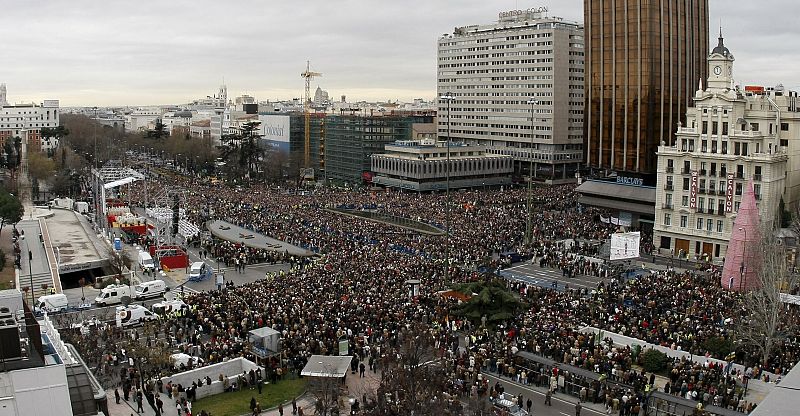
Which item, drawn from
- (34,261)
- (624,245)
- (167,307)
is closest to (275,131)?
(34,261)

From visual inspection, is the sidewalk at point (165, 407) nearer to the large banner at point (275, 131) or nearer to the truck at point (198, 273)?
the truck at point (198, 273)

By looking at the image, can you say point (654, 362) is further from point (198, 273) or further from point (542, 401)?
point (198, 273)

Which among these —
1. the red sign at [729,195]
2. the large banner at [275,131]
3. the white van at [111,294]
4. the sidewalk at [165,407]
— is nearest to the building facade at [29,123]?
the large banner at [275,131]

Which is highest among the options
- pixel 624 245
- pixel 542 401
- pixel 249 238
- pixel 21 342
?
pixel 21 342

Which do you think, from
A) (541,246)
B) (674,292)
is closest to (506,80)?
(541,246)

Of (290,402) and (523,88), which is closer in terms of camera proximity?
(290,402)

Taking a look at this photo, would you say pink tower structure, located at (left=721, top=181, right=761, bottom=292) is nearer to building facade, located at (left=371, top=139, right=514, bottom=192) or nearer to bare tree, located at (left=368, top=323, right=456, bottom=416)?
bare tree, located at (left=368, top=323, right=456, bottom=416)
